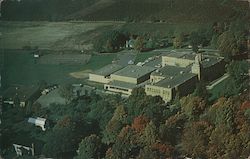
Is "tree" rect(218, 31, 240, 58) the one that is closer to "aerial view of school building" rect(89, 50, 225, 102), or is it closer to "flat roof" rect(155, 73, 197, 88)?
"aerial view of school building" rect(89, 50, 225, 102)

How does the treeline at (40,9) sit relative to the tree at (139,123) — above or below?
above

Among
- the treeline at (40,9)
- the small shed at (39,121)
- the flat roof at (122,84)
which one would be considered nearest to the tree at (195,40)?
the flat roof at (122,84)

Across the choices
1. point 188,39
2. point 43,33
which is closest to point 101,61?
point 43,33

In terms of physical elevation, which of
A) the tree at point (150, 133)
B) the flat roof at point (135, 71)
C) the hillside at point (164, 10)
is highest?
the hillside at point (164, 10)

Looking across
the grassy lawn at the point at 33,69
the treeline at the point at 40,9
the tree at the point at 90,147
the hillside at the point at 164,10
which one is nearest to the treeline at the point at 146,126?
the tree at the point at 90,147

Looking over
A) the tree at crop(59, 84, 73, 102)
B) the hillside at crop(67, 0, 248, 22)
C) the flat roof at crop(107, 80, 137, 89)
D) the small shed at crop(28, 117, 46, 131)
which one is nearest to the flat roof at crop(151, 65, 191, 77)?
the flat roof at crop(107, 80, 137, 89)

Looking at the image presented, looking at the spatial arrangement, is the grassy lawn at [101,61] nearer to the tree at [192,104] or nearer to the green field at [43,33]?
the green field at [43,33]
